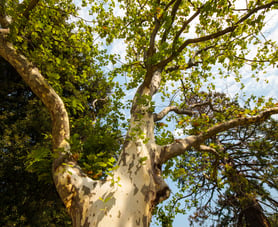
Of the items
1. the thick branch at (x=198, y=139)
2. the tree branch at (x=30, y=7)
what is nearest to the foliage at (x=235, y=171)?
the thick branch at (x=198, y=139)

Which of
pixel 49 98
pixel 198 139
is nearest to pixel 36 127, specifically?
pixel 49 98

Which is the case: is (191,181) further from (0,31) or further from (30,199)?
(0,31)

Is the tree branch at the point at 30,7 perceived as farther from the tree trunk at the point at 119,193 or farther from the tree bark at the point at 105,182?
the tree trunk at the point at 119,193

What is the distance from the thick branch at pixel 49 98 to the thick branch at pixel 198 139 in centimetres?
161

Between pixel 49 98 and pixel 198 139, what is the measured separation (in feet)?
9.20

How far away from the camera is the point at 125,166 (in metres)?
2.09

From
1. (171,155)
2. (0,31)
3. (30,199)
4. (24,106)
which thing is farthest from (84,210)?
(24,106)

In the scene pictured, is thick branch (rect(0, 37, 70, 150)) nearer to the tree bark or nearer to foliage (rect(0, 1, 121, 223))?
the tree bark

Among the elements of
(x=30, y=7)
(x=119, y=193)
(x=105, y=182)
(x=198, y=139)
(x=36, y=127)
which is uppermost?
(x=30, y=7)

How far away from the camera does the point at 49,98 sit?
2.25 m

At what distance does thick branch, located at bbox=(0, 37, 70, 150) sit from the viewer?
7.02 ft

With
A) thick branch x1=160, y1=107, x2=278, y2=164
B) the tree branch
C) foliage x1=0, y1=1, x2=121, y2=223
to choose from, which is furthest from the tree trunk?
the tree branch

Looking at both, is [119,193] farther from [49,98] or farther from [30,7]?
[30,7]

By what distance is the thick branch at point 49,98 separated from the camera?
7.02 feet
